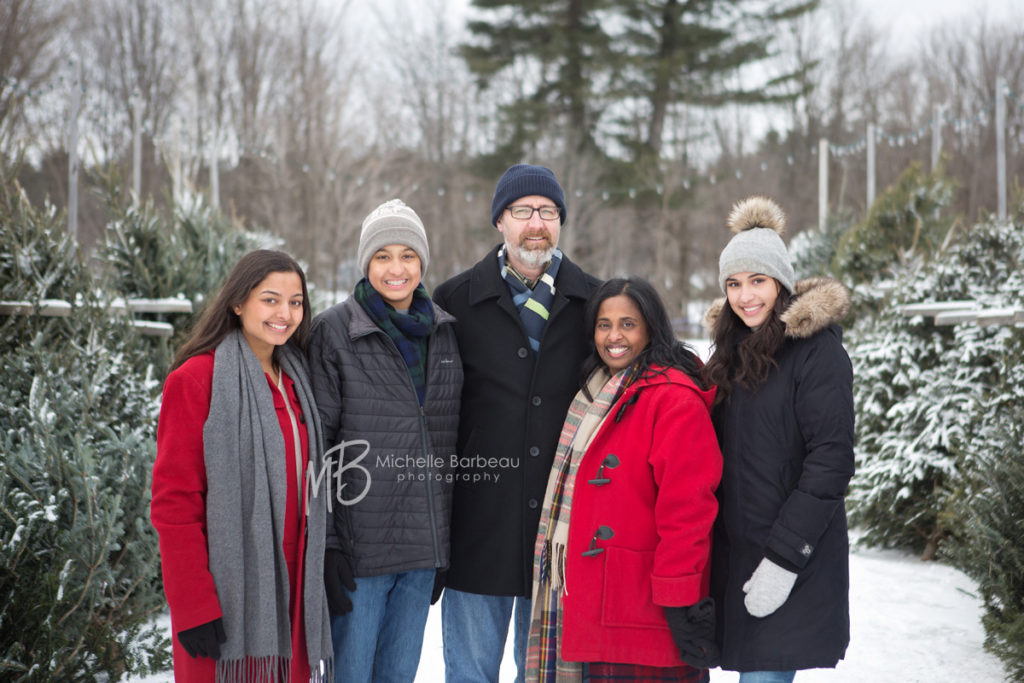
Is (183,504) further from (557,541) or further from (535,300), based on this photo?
(535,300)

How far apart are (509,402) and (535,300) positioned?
430 millimetres

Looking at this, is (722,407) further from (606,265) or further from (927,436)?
(606,265)

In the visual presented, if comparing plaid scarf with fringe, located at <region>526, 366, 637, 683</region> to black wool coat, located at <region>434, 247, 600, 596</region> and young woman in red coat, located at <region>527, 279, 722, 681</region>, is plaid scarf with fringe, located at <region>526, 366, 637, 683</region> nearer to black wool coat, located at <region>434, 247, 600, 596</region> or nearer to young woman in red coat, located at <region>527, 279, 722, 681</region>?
young woman in red coat, located at <region>527, 279, 722, 681</region>

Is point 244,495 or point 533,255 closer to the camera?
point 244,495

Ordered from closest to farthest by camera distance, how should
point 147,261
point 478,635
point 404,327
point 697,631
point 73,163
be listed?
point 697,631 → point 404,327 → point 478,635 → point 147,261 → point 73,163

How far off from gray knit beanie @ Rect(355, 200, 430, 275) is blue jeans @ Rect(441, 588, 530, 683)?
4.37 feet

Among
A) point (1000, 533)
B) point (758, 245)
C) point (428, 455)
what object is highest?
point (758, 245)

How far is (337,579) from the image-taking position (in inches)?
113

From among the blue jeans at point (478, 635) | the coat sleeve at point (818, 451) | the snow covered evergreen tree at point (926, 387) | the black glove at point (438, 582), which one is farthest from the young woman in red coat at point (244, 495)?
the snow covered evergreen tree at point (926, 387)

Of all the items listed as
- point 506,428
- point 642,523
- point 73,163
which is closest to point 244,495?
point 506,428

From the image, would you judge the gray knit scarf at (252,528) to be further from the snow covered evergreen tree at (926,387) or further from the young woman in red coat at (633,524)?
the snow covered evergreen tree at (926,387)

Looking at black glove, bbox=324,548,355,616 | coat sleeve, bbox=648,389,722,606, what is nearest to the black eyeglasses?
coat sleeve, bbox=648,389,722,606

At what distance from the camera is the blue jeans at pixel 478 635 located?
3326 mm

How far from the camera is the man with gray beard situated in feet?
10.7
